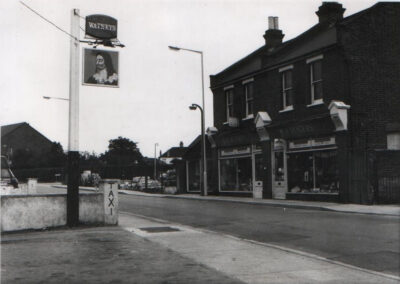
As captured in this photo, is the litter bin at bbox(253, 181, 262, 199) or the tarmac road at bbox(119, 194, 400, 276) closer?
the tarmac road at bbox(119, 194, 400, 276)

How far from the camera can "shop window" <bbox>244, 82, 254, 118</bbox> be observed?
27.1 metres

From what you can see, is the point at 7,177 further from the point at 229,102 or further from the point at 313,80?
the point at 313,80

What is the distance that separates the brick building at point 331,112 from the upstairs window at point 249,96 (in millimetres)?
162

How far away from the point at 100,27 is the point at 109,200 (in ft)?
14.8

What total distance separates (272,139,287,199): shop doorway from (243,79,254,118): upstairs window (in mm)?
3283

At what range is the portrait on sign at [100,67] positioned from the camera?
464 inches

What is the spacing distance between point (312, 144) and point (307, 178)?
1695 millimetres

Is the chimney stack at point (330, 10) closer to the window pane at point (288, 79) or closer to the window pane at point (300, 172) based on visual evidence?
the window pane at point (288, 79)

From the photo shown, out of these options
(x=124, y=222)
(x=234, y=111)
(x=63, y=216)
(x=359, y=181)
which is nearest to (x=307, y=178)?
(x=359, y=181)

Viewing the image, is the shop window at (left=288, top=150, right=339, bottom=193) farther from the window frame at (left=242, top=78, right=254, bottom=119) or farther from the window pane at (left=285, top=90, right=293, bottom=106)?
the window frame at (left=242, top=78, right=254, bottom=119)

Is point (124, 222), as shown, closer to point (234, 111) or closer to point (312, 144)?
point (312, 144)

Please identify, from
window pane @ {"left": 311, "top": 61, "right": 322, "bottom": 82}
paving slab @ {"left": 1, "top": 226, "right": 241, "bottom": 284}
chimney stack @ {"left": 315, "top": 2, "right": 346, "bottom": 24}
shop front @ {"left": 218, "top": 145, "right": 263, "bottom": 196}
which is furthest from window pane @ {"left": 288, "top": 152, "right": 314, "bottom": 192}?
paving slab @ {"left": 1, "top": 226, "right": 241, "bottom": 284}

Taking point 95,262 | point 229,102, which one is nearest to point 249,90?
point 229,102

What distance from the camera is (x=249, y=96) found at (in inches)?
1078
